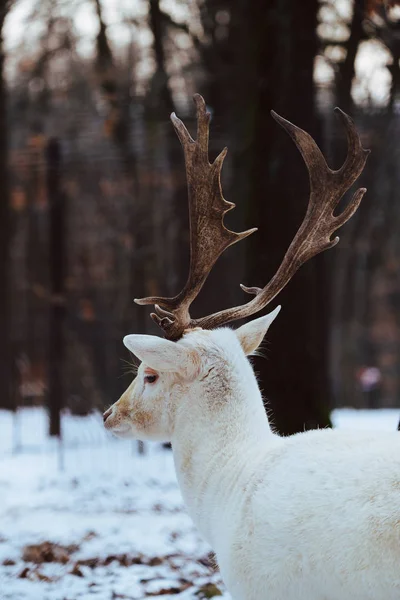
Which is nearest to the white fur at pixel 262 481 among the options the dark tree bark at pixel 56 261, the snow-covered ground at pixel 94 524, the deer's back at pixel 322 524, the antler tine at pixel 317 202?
the deer's back at pixel 322 524

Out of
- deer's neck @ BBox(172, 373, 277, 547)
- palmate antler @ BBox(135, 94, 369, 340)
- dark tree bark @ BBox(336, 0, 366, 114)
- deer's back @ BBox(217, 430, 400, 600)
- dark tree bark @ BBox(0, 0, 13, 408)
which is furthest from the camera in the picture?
dark tree bark @ BBox(0, 0, 13, 408)

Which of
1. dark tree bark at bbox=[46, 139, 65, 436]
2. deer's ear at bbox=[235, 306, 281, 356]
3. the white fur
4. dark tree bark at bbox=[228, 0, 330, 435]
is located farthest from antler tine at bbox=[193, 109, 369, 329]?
dark tree bark at bbox=[46, 139, 65, 436]

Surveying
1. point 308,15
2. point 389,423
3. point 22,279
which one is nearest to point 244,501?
point 308,15

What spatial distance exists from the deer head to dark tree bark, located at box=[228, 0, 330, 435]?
2785mm

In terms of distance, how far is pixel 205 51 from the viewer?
14703 mm

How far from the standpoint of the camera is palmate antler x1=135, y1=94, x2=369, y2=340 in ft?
13.8

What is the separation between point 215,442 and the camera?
372cm

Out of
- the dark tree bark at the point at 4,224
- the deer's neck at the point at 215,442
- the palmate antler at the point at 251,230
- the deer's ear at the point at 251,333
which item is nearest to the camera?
the deer's neck at the point at 215,442

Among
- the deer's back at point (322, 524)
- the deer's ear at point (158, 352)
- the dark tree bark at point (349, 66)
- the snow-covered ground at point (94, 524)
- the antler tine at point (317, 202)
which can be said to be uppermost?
the dark tree bark at point (349, 66)

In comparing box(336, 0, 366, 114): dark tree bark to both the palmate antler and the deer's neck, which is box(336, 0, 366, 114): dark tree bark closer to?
the palmate antler

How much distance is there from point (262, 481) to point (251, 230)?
127 cm

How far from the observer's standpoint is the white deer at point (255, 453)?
2.99m

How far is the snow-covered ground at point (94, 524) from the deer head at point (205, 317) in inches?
60.3

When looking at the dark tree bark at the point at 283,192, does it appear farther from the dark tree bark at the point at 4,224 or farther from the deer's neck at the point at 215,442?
the dark tree bark at the point at 4,224
